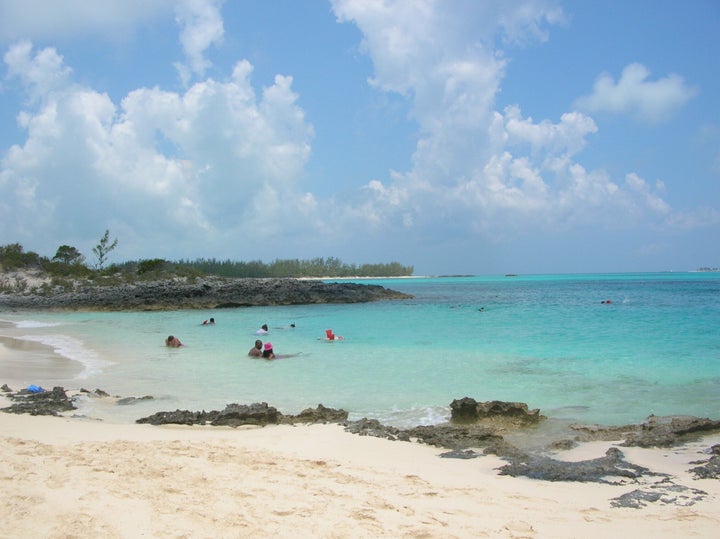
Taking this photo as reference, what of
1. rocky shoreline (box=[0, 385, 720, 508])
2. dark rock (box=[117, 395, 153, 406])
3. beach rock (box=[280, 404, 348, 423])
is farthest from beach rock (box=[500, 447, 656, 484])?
dark rock (box=[117, 395, 153, 406])

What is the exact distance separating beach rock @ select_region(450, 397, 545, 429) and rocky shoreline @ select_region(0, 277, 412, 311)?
3090 cm

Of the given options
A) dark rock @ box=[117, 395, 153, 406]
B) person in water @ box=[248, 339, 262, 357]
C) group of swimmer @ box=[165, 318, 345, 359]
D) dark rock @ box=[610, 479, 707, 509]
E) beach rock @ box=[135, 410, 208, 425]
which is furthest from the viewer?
person in water @ box=[248, 339, 262, 357]

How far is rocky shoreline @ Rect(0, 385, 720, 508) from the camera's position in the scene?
5137 mm

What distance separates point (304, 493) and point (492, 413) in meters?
3.95

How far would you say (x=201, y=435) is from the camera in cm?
692

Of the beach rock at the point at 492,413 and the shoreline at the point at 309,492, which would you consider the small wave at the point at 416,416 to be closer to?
the beach rock at the point at 492,413

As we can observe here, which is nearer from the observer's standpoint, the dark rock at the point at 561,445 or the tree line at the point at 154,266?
the dark rock at the point at 561,445

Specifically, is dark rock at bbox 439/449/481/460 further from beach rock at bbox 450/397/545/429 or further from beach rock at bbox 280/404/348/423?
beach rock at bbox 280/404/348/423

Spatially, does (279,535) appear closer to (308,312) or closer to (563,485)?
(563,485)

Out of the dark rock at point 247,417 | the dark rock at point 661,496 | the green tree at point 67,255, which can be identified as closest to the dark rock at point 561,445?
the dark rock at point 661,496

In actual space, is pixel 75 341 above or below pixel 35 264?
below

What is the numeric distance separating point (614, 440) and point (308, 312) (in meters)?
26.8

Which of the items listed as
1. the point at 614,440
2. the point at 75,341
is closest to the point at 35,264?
the point at 75,341

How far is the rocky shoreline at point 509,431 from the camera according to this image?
5.14m
